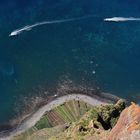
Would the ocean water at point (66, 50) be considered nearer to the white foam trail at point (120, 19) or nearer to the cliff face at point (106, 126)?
the white foam trail at point (120, 19)

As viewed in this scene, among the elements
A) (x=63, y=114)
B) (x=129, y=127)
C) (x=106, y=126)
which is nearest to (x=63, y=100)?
(x=63, y=114)

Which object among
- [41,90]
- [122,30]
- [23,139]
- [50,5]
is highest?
[50,5]

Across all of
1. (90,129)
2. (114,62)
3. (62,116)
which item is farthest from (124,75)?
(90,129)

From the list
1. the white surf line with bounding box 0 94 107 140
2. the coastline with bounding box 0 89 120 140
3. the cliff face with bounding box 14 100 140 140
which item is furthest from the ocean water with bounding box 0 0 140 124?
the cliff face with bounding box 14 100 140 140

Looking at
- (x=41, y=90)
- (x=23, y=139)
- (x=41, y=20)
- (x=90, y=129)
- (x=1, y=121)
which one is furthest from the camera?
(x=41, y=20)

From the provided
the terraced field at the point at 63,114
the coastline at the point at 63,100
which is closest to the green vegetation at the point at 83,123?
the terraced field at the point at 63,114

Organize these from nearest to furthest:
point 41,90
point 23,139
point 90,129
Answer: point 90,129 → point 23,139 → point 41,90

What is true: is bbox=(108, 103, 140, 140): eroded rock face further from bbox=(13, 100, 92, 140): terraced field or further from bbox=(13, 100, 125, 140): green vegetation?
bbox=(13, 100, 92, 140): terraced field

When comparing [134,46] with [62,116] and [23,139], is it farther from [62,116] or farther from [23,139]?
[23,139]
